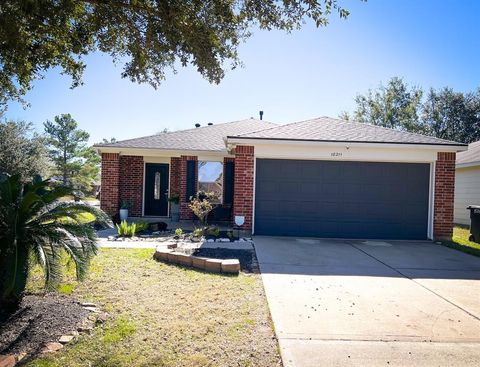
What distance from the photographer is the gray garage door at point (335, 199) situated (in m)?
10.8

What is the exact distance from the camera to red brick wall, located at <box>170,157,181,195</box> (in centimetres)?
1432

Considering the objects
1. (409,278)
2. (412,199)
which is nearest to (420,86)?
(412,199)

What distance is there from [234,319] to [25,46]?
5.81m

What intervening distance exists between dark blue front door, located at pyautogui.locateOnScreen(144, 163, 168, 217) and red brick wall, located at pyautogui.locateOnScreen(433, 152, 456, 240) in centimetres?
1011

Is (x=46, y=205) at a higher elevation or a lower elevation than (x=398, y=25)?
lower

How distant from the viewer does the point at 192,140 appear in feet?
47.7

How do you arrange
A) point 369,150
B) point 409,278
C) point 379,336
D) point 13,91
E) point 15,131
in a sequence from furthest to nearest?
point 15,131 < point 369,150 < point 13,91 < point 409,278 < point 379,336

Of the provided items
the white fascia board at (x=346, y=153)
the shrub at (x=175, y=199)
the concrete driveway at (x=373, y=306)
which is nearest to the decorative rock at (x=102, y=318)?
the concrete driveway at (x=373, y=306)

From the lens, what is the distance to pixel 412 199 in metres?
10.8

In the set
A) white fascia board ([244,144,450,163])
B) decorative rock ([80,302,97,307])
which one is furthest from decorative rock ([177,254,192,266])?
white fascia board ([244,144,450,163])

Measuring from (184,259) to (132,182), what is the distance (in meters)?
8.18

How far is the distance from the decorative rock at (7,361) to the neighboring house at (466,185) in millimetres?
17235

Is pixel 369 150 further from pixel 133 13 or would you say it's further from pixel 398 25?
pixel 133 13

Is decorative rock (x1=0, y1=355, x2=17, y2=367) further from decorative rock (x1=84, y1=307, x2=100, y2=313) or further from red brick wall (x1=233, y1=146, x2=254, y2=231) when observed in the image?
red brick wall (x1=233, y1=146, x2=254, y2=231)
